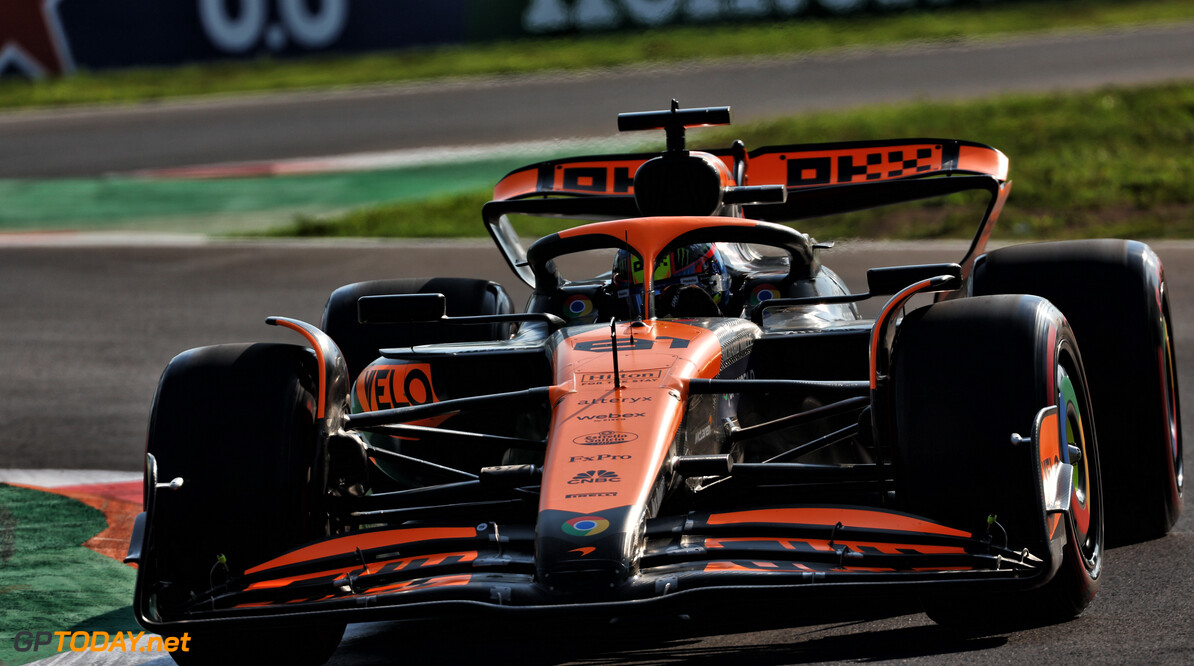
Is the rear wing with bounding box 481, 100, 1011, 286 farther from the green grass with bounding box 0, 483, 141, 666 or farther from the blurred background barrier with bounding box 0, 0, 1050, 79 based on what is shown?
the blurred background barrier with bounding box 0, 0, 1050, 79

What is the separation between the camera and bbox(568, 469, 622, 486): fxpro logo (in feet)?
14.6

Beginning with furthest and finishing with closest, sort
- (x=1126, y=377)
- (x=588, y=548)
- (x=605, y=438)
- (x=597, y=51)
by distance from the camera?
(x=597, y=51) < (x=1126, y=377) < (x=605, y=438) < (x=588, y=548)

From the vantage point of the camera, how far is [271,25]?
1016 inches

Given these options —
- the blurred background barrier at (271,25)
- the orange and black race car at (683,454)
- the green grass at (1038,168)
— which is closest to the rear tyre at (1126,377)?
the orange and black race car at (683,454)

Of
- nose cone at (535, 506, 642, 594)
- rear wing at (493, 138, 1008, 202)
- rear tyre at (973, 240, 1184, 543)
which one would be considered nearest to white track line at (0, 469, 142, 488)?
rear wing at (493, 138, 1008, 202)

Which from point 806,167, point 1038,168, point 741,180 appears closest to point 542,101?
point 1038,168

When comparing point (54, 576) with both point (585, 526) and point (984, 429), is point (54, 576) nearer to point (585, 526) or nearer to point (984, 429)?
point (585, 526)

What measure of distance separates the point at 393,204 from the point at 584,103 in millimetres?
5366

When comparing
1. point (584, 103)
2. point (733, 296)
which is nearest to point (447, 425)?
point (733, 296)

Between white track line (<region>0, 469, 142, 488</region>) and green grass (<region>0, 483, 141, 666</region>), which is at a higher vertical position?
green grass (<region>0, 483, 141, 666</region>)

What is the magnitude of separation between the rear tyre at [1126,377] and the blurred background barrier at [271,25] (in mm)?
19876

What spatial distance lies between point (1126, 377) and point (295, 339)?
22.0ft

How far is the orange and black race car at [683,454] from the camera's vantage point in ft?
13.9

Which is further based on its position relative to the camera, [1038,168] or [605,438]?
[1038,168]
